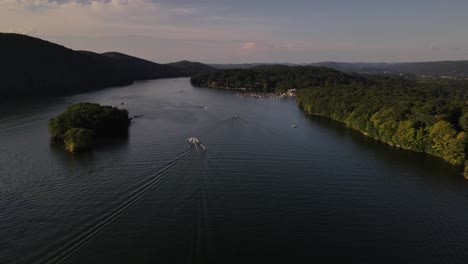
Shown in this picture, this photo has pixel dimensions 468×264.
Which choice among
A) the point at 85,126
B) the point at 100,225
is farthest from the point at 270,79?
the point at 100,225

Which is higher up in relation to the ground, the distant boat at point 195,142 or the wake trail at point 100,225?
the distant boat at point 195,142

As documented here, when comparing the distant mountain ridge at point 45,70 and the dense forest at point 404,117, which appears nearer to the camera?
the dense forest at point 404,117

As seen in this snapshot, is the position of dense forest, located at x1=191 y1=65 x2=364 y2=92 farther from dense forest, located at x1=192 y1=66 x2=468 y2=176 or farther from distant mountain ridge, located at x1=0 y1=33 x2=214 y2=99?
dense forest, located at x1=192 y1=66 x2=468 y2=176

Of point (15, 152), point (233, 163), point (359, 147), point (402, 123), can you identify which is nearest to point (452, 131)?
point (402, 123)

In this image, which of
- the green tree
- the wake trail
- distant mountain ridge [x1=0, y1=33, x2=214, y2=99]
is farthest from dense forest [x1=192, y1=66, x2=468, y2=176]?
distant mountain ridge [x1=0, y1=33, x2=214, y2=99]

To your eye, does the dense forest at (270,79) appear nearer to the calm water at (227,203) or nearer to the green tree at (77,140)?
the calm water at (227,203)

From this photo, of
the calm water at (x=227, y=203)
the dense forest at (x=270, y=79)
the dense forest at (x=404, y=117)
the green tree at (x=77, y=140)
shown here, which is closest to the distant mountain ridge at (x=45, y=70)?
the dense forest at (x=270, y=79)
